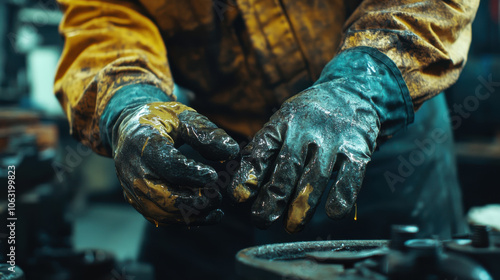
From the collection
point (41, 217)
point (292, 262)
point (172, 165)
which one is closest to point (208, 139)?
point (172, 165)

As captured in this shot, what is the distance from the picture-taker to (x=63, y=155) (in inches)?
221

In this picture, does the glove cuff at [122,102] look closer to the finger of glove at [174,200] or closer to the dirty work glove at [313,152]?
the finger of glove at [174,200]

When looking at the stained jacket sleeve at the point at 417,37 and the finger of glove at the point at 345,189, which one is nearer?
the finger of glove at the point at 345,189

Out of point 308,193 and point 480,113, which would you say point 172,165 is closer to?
point 308,193

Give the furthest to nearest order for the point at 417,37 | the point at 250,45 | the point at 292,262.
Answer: the point at 250,45 → the point at 417,37 → the point at 292,262

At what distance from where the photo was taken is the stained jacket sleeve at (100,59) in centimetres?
137

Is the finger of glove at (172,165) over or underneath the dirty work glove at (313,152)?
underneath

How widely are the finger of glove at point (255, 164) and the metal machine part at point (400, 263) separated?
0.44 feet

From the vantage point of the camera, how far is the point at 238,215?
185cm

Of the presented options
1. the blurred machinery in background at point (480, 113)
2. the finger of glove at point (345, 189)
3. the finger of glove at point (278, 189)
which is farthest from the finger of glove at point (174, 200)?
the blurred machinery in background at point (480, 113)

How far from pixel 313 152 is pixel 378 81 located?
0.26m

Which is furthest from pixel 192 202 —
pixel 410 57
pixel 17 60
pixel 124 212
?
pixel 17 60

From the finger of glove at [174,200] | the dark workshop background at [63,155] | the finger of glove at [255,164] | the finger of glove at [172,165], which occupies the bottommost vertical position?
the dark workshop background at [63,155]

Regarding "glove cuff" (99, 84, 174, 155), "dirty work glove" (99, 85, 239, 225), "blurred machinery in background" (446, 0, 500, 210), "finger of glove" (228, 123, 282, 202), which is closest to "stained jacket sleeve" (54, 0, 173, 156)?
"glove cuff" (99, 84, 174, 155)
